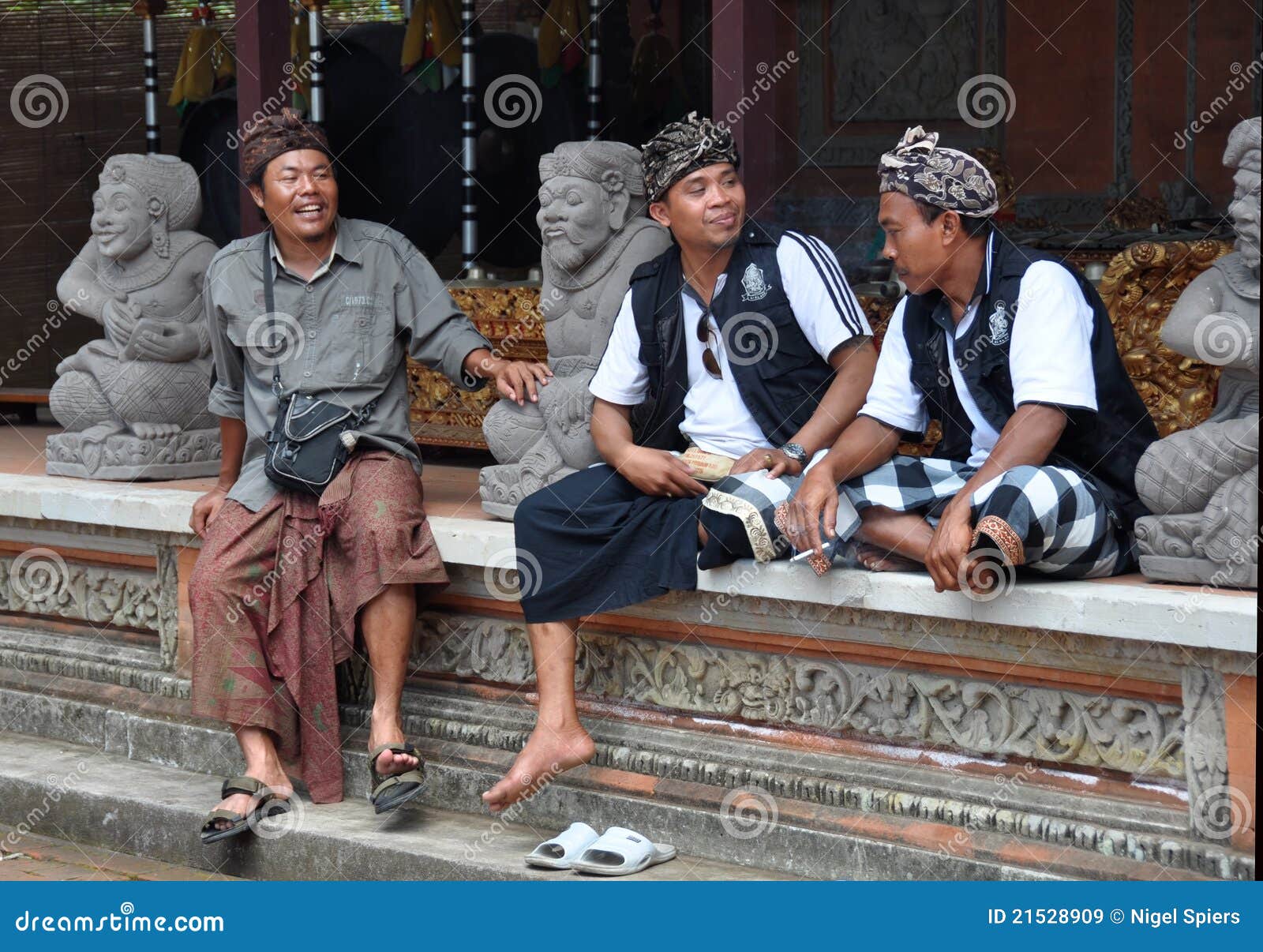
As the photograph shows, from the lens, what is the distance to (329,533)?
15.3 feet

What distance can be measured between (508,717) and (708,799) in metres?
0.69

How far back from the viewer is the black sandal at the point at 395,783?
4398 mm

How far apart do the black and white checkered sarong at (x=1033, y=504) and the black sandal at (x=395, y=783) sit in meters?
1.29

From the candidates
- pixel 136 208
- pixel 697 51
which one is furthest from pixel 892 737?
pixel 697 51

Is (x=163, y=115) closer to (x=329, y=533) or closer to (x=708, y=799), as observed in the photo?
(x=329, y=533)

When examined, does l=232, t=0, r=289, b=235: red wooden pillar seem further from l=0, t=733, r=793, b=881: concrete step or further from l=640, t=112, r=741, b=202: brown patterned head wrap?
l=0, t=733, r=793, b=881: concrete step

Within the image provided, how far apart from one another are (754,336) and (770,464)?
0.36m

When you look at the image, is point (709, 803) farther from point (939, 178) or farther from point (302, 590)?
point (939, 178)
